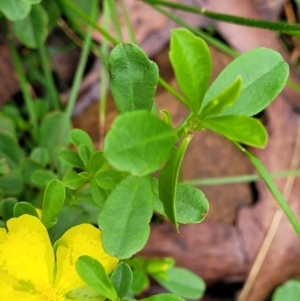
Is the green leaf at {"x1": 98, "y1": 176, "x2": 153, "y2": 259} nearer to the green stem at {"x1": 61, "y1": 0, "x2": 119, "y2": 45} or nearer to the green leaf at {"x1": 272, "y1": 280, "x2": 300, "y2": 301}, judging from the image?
the green stem at {"x1": 61, "y1": 0, "x2": 119, "y2": 45}

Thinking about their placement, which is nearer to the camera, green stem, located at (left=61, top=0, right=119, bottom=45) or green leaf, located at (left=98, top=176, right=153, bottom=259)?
green leaf, located at (left=98, top=176, right=153, bottom=259)

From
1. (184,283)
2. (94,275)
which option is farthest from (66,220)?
(184,283)

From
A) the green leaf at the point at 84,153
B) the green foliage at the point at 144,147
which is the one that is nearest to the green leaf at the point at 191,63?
the green foliage at the point at 144,147

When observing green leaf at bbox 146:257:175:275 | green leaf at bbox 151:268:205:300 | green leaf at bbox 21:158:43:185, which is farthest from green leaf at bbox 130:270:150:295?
green leaf at bbox 21:158:43:185

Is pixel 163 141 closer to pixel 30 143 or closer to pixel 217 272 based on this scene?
pixel 30 143

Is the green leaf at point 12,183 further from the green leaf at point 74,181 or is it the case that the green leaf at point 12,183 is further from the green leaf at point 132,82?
the green leaf at point 132,82

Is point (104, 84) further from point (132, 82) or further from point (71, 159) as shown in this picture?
point (132, 82)
